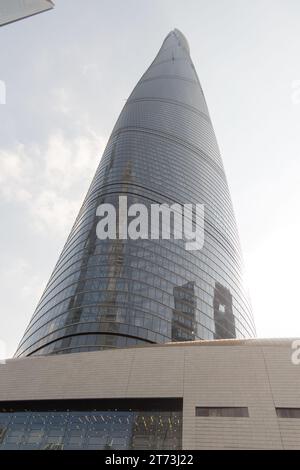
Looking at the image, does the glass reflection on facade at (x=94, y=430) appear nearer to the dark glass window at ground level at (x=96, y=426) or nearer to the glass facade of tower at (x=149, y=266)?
the dark glass window at ground level at (x=96, y=426)

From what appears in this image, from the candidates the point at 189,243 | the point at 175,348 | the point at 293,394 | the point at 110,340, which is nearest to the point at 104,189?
the point at 189,243

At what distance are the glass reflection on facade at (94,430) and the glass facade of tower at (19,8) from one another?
29.4m

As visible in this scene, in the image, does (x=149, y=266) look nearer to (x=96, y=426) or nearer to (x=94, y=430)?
(x=96, y=426)

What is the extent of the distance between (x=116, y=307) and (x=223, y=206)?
53.4 m

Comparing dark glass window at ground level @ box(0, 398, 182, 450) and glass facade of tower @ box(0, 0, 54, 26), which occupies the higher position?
glass facade of tower @ box(0, 0, 54, 26)

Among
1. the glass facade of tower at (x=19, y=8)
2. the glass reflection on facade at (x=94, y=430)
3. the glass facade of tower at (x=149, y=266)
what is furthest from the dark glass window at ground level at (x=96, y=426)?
the glass facade of tower at (x=19, y=8)

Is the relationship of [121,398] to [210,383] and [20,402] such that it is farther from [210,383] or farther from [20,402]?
[20,402]

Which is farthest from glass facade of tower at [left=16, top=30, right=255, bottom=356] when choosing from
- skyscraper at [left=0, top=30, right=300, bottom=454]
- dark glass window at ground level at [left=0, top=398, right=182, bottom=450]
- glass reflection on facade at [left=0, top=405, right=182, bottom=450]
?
glass reflection on facade at [left=0, top=405, right=182, bottom=450]

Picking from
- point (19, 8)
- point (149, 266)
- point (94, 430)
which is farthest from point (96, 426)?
point (149, 266)

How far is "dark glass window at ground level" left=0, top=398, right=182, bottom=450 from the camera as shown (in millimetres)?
29000

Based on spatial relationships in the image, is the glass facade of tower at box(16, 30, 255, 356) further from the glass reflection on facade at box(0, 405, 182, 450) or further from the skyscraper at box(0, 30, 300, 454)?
the glass reflection on facade at box(0, 405, 182, 450)

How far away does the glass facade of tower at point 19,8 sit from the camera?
2876 centimetres

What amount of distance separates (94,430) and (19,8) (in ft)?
102

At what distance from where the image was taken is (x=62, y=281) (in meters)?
68.1
